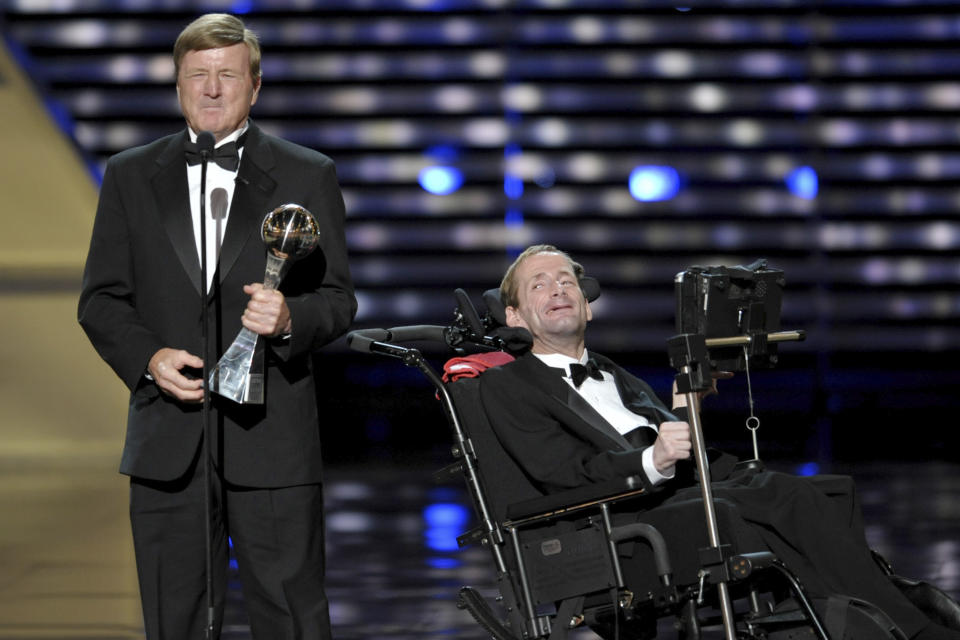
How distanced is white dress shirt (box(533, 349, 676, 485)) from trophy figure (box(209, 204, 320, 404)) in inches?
40.4

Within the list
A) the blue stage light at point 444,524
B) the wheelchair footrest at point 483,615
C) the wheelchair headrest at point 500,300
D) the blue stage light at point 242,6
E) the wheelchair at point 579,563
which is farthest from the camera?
the blue stage light at point 242,6

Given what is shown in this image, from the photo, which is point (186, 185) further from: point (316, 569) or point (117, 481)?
point (117, 481)

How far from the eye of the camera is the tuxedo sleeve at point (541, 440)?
290 centimetres

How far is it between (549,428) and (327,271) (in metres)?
0.78

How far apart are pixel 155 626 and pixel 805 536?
1.28 metres

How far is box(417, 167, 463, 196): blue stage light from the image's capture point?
8.78 metres

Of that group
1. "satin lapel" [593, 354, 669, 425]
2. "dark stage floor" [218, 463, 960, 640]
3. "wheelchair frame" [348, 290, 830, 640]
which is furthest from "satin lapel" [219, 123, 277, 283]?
"dark stage floor" [218, 463, 960, 640]

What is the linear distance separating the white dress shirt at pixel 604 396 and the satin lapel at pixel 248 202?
100 centimetres

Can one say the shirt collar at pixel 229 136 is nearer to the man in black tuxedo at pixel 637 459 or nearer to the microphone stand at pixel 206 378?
the microphone stand at pixel 206 378

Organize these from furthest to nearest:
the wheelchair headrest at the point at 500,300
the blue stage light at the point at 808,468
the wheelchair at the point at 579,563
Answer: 1. the blue stage light at the point at 808,468
2. the wheelchair headrest at the point at 500,300
3. the wheelchair at the point at 579,563

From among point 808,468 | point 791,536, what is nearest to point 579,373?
point 791,536

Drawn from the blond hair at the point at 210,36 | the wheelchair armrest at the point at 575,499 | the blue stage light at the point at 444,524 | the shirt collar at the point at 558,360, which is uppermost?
the blond hair at the point at 210,36

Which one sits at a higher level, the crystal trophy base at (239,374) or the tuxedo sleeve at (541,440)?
the crystal trophy base at (239,374)

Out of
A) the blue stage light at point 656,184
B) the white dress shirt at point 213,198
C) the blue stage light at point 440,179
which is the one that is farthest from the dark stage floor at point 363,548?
the blue stage light at point 656,184
